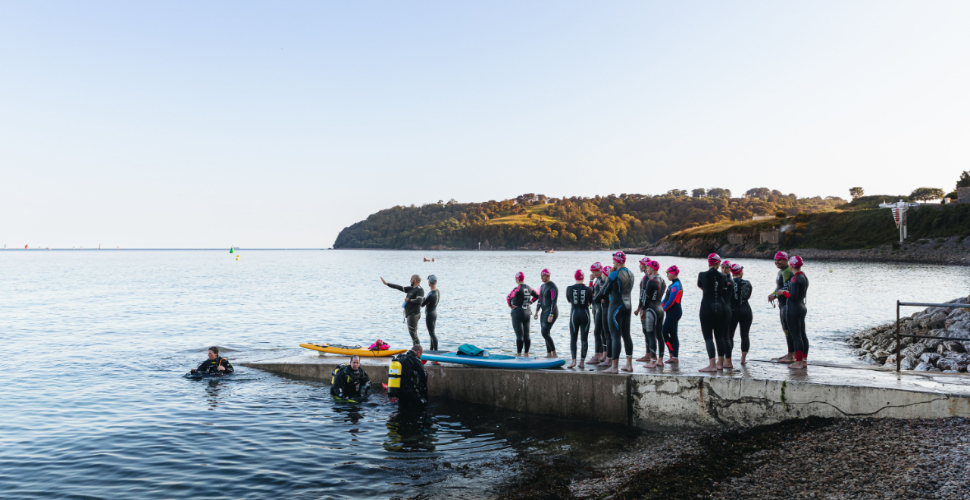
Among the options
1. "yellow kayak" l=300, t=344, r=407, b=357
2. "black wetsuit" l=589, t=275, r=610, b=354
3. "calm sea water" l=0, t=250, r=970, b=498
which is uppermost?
"black wetsuit" l=589, t=275, r=610, b=354

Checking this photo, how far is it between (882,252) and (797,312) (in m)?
102

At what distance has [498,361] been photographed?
11.7m

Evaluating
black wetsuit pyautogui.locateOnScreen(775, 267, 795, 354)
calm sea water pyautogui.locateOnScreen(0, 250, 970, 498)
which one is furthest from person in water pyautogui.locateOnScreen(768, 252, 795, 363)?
calm sea water pyautogui.locateOnScreen(0, 250, 970, 498)

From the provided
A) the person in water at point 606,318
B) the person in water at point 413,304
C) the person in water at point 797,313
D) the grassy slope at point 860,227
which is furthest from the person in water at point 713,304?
the grassy slope at point 860,227

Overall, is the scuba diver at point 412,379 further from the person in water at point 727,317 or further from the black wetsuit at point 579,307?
the person in water at point 727,317

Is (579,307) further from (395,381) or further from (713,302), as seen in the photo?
(395,381)

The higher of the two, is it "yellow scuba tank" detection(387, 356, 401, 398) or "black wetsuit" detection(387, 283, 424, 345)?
"black wetsuit" detection(387, 283, 424, 345)

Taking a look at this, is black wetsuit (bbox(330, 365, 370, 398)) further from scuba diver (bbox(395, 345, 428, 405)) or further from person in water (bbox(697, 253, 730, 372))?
person in water (bbox(697, 253, 730, 372))

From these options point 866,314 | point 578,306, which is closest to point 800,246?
point 866,314

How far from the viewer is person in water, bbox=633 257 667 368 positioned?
1073 cm

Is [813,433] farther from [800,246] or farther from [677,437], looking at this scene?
[800,246]

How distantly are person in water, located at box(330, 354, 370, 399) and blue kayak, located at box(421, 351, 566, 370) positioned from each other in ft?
5.04

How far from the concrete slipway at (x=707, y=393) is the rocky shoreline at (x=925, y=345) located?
2.67m

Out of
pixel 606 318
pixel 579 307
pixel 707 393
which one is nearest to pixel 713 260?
pixel 606 318
